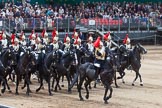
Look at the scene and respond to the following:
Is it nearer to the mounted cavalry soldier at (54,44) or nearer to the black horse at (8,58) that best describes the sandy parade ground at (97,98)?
the black horse at (8,58)

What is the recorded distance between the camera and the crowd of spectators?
3844 centimetres

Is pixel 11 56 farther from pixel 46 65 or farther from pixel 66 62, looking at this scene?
pixel 66 62

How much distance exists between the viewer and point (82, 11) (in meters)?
44.2

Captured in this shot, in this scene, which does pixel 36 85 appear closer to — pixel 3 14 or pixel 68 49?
pixel 68 49

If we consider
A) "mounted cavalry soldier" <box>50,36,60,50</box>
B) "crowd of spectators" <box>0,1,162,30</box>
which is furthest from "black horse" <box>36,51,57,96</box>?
"crowd of spectators" <box>0,1,162,30</box>

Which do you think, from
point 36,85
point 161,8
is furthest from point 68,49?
point 161,8

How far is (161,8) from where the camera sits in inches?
1997

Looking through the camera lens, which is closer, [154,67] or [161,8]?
[154,67]

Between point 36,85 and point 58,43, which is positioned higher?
point 58,43

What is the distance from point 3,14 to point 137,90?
1587 centimetres

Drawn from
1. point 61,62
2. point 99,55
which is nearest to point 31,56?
point 61,62

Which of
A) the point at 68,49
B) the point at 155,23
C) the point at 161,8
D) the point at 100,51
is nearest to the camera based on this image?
the point at 100,51

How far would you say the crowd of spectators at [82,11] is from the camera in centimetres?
3844

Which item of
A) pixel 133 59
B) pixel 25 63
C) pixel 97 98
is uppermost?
pixel 25 63
